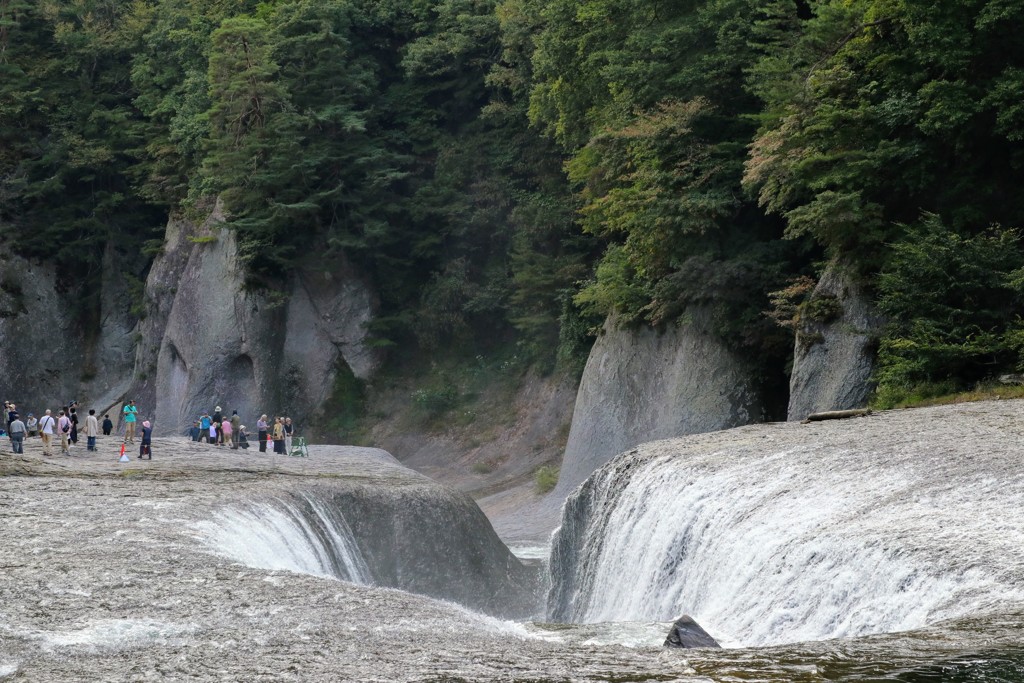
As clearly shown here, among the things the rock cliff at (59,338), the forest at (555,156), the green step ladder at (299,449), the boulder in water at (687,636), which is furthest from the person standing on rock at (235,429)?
the boulder in water at (687,636)

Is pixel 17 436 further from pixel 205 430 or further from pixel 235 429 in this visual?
pixel 235 429

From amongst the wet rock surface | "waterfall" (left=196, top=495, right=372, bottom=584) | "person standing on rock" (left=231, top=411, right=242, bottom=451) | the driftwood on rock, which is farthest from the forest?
the wet rock surface

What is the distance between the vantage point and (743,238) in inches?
1361

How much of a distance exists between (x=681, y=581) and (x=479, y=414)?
3616cm

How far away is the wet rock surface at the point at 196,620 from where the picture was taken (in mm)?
10891

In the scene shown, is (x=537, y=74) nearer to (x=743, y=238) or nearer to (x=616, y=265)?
(x=616, y=265)

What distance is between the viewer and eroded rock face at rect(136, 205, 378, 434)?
56250mm

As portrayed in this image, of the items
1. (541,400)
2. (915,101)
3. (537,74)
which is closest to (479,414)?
(541,400)

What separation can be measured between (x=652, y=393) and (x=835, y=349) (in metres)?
9.57

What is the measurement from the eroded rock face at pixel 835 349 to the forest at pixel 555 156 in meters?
0.48

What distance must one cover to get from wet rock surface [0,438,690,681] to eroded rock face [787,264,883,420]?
13031mm

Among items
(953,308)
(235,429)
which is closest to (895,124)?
(953,308)

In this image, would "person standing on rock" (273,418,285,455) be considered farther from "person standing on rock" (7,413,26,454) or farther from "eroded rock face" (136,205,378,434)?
"eroded rock face" (136,205,378,434)

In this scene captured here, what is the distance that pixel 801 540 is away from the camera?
14164mm
